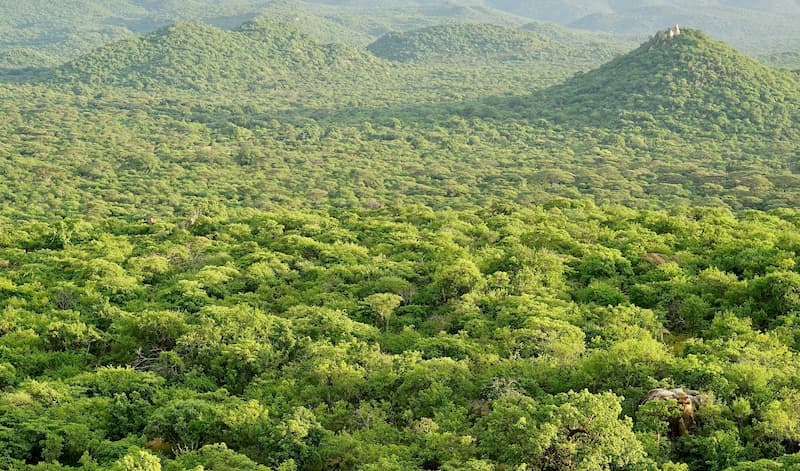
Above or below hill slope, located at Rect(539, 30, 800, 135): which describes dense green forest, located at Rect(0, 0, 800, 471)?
below

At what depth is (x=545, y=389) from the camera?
3061 centimetres

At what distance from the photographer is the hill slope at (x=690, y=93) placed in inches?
6486

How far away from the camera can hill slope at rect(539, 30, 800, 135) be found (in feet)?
541

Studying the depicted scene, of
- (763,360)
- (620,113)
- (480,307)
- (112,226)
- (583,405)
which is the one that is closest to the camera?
(583,405)

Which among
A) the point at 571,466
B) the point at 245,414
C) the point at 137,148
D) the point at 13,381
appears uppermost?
the point at 571,466

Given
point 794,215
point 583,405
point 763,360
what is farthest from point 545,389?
point 794,215

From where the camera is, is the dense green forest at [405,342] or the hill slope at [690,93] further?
the hill slope at [690,93]

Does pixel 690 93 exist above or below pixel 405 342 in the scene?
above

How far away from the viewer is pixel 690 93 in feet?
573

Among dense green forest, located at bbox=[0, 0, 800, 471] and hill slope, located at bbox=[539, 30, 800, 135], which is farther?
hill slope, located at bbox=[539, 30, 800, 135]

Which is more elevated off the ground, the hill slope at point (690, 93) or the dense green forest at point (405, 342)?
the hill slope at point (690, 93)

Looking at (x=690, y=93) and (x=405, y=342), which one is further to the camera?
(x=690, y=93)

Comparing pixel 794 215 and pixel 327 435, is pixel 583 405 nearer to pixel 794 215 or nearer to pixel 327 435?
pixel 327 435

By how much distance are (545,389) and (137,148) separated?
149 m
